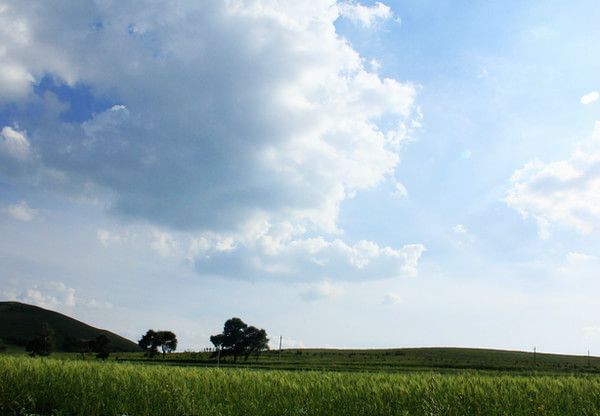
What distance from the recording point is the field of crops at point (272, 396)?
32.3 ft

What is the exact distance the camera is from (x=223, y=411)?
9.88 m

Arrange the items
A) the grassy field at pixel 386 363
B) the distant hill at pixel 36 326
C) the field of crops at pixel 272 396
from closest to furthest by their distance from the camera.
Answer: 1. the field of crops at pixel 272 396
2. the grassy field at pixel 386 363
3. the distant hill at pixel 36 326

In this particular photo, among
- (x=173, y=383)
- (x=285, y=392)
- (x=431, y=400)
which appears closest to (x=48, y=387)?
(x=173, y=383)

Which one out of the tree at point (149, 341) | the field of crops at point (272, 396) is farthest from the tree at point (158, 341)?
the field of crops at point (272, 396)

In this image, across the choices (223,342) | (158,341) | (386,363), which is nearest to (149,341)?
(158,341)

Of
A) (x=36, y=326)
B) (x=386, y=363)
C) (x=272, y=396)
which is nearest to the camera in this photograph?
(x=272, y=396)

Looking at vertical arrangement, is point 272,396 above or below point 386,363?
above

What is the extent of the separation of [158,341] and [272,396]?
11274 cm

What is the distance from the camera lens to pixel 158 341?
4537 inches

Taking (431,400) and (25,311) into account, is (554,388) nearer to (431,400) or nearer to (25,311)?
(431,400)

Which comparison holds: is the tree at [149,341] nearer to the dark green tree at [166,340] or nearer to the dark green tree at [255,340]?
the dark green tree at [166,340]

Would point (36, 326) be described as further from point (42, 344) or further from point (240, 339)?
point (240, 339)

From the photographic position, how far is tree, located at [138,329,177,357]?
115000 mm

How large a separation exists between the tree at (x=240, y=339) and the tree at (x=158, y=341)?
11.3m
